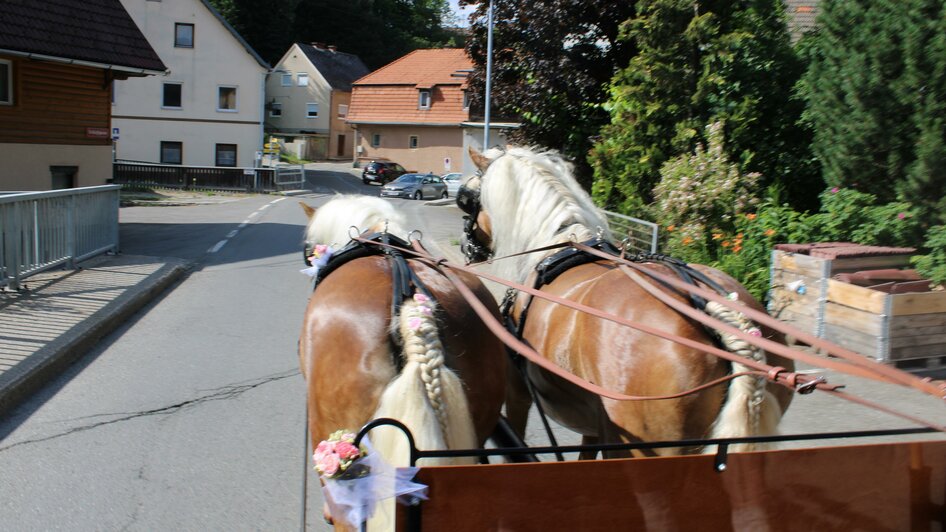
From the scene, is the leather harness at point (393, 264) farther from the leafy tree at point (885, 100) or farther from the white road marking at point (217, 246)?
the white road marking at point (217, 246)

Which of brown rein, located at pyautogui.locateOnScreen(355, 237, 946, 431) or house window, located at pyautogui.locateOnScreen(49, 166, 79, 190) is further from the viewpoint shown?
house window, located at pyautogui.locateOnScreen(49, 166, 79, 190)

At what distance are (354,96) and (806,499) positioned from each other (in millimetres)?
62283

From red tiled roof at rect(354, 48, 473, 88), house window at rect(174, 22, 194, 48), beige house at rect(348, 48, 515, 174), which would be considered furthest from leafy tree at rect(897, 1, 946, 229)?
red tiled roof at rect(354, 48, 473, 88)

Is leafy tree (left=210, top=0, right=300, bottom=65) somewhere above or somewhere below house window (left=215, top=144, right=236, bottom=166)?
above

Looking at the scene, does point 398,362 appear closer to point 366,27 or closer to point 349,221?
point 349,221

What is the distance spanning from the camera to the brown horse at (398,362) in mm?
2867

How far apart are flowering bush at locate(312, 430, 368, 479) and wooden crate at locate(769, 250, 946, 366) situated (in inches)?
258

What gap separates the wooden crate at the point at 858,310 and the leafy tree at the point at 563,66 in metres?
7.94

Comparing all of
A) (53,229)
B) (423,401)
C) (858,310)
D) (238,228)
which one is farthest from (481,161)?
(238,228)

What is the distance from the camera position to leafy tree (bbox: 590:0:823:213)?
12250 mm

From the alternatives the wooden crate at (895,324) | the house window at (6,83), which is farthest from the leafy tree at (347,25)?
the wooden crate at (895,324)

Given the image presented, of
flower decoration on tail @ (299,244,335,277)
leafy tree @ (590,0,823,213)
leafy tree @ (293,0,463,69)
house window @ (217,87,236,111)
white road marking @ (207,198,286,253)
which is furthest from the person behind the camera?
leafy tree @ (293,0,463,69)

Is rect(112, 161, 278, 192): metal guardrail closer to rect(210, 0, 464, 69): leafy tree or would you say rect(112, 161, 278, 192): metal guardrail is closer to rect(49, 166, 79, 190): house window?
rect(49, 166, 79, 190): house window

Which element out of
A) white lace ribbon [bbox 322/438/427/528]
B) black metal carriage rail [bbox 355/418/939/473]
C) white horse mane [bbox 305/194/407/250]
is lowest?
white lace ribbon [bbox 322/438/427/528]
